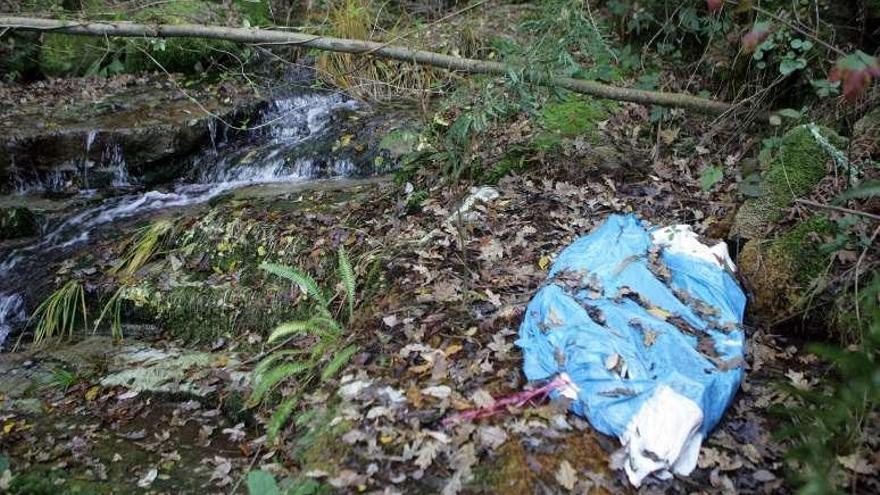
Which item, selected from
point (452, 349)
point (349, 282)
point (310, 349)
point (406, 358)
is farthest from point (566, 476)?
point (349, 282)

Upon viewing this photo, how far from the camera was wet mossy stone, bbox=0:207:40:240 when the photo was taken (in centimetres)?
700

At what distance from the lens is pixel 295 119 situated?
359 inches

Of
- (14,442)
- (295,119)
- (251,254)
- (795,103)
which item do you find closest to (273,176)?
(295,119)

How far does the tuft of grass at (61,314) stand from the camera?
578 cm

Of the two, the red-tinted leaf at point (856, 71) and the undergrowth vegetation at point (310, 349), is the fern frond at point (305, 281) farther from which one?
the red-tinted leaf at point (856, 71)

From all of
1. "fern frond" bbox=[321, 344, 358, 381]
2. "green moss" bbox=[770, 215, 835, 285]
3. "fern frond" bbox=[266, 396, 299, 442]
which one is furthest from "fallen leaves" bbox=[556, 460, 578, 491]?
"green moss" bbox=[770, 215, 835, 285]

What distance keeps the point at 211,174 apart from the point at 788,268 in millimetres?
7085

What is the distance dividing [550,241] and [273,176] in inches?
178

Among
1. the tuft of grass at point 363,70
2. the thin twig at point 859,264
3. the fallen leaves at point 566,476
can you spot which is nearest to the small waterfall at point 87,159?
the tuft of grass at point 363,70

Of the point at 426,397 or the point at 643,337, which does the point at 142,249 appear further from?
the point at 643,337

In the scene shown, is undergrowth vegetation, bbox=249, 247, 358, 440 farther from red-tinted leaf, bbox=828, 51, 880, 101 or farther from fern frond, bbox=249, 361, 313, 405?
red-tinted leaf, bbox=828, 51, 880, 101

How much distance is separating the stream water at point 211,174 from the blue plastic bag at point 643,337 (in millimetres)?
4506

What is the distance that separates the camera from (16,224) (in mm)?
7043

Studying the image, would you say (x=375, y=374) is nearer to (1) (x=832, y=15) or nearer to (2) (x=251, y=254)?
(2) (x=251, y=254)
